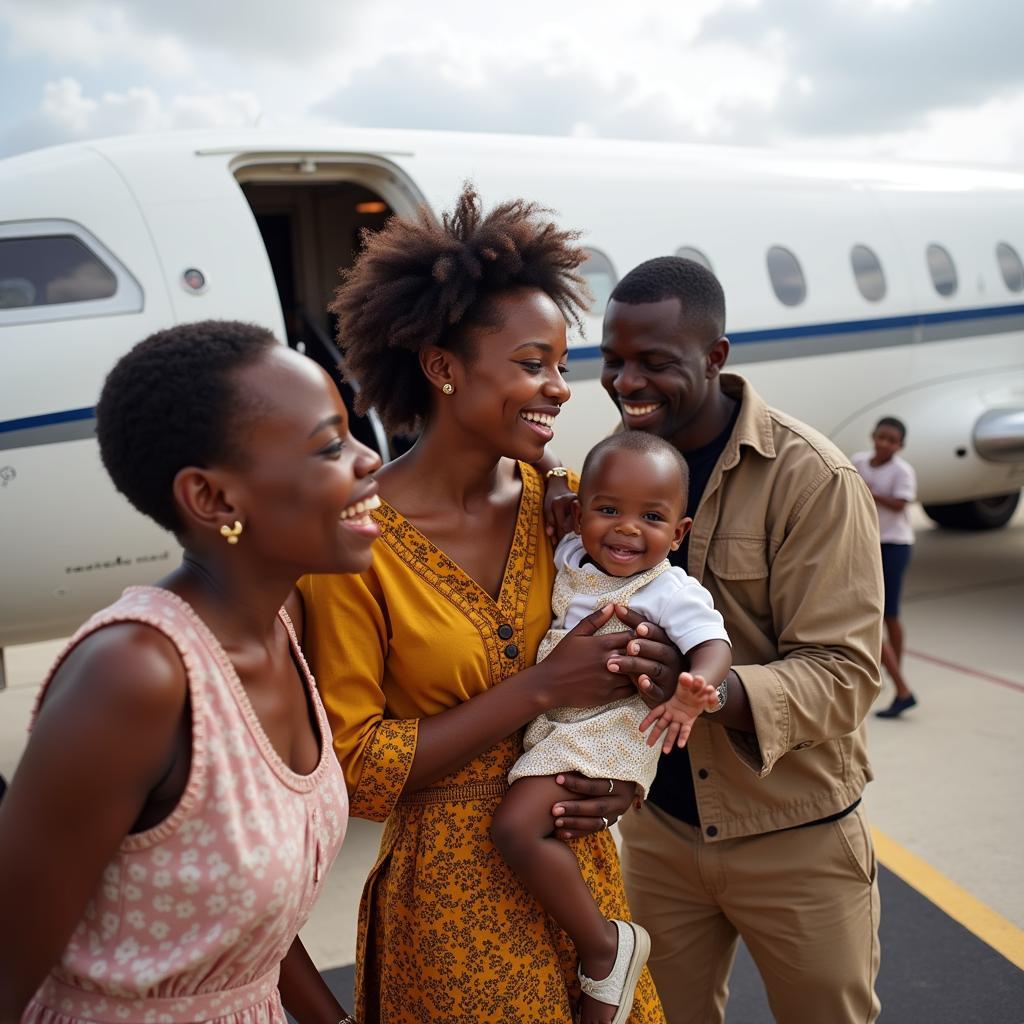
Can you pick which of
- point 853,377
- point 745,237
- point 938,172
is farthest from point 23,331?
point 938,172

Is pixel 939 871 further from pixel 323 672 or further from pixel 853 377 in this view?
pixel 853 377

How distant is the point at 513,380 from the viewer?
73.9 inches

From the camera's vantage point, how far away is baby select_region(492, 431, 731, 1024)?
1.75 metres

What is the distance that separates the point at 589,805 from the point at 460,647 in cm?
35

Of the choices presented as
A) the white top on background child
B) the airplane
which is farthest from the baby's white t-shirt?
the white top on background child

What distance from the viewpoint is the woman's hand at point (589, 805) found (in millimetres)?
1764

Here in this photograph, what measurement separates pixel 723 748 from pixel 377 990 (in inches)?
32.2

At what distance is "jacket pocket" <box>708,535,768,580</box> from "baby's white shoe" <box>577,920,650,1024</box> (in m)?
0.71

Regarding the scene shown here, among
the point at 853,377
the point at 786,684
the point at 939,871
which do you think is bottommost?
the point at 939,871

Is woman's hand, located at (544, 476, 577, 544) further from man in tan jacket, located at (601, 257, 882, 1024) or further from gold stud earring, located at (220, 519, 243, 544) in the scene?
gold stud earring, located at (220, 519, 243, 544)

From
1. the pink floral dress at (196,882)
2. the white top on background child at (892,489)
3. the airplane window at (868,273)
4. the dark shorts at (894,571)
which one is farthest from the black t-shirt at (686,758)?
the airplane window at (868,273)

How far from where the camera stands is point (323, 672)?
1.72m

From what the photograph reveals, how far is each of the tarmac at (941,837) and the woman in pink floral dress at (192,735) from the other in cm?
246

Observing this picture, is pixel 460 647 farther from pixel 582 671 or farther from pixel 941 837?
pixel 941 837
